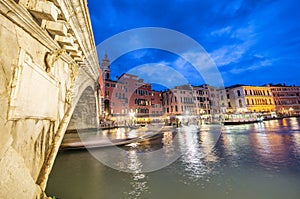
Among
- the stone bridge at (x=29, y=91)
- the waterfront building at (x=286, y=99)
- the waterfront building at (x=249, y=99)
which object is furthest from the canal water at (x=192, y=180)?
the waterfront building at (x=286, y=99)

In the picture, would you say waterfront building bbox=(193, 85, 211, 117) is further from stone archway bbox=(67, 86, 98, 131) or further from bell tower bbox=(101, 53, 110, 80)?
stone archway bbox=(67, 86, 98, 131)

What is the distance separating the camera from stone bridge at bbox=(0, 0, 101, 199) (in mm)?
1738

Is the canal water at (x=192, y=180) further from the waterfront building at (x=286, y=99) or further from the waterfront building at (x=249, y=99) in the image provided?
the waterfront building at (x=286, y=99)

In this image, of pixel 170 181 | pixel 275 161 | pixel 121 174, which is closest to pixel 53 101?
pixel 121 174

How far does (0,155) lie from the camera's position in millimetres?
1646

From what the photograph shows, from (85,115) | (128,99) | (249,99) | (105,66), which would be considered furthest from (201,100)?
(85,115)

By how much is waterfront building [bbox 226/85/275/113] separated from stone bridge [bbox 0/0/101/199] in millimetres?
57705

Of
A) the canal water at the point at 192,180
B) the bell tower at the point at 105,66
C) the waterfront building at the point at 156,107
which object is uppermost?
the bell tower at the point at 105,66

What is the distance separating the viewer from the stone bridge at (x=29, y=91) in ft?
5.70

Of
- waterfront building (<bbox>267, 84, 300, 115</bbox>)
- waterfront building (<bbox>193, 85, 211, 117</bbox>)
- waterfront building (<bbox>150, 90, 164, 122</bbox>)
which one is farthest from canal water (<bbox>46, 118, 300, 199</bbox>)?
waterfront building (<bbox>267, 84, 300, 115</bbox>)

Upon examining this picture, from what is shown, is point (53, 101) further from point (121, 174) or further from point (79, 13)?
point (121, 174)

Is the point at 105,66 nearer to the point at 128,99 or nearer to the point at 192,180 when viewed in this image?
the point at 128,99

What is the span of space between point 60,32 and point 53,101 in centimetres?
139

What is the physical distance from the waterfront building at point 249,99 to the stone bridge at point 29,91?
57.7m
